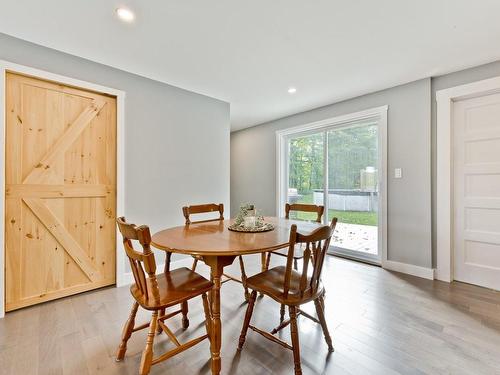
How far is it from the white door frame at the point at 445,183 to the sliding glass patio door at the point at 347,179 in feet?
2.04

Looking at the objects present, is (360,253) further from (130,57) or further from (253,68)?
(130,57)

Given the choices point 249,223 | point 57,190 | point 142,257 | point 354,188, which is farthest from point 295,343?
point 354,188

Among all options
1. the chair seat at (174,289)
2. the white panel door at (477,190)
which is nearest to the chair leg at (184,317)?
the chair seat at (174,289)

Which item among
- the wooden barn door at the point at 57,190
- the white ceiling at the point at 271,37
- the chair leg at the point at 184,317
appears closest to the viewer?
the white ceiling at the point at 271,37

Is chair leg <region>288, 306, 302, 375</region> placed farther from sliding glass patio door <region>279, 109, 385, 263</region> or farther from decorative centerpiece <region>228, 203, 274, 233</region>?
sliding glass patio door <region>279, 109, 385, 263</region>

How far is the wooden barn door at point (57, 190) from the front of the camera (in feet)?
7.08

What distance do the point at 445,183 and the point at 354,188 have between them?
1.10 metres

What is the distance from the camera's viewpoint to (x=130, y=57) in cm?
242

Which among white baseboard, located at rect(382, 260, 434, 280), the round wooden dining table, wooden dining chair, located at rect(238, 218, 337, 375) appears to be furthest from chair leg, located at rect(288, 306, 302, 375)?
white baseboard, located at rect(382, 260, 434, 280)

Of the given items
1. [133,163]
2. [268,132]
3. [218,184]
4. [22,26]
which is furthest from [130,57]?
[268,132]

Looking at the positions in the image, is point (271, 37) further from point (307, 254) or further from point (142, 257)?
point (142, 257)

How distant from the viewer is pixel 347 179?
374 cm

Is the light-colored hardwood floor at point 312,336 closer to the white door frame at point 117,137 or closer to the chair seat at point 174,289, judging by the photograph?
the white door frame at point 117,137

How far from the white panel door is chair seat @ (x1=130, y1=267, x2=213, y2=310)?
9.75 ft
